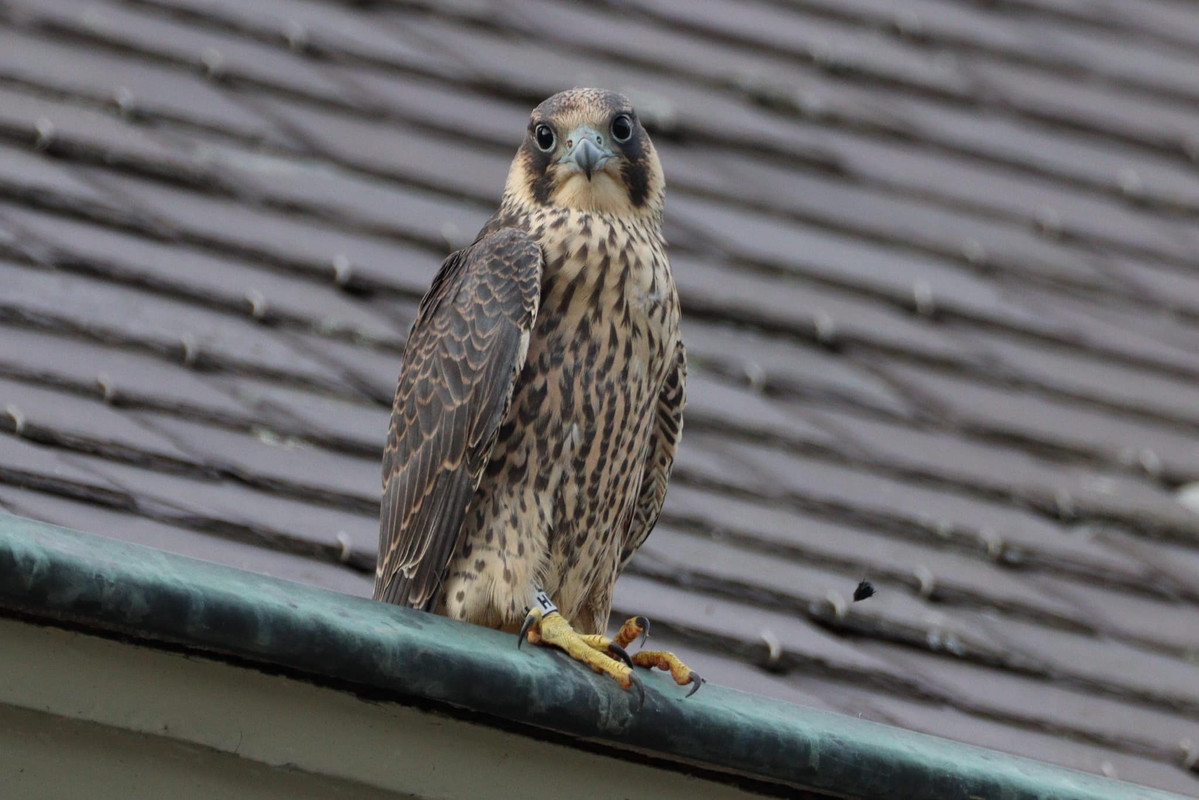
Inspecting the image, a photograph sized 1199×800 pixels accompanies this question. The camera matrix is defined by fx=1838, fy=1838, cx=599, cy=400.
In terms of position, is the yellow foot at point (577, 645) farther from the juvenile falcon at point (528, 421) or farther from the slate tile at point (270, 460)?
the slate tile at point (270, 460)

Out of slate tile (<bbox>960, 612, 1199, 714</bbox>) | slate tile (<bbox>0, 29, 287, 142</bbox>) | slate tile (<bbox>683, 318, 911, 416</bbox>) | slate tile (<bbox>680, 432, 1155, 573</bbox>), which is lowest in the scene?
slate tile (<bbox>960, 612, 1199, 714</bbox>)

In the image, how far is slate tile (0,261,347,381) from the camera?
2980 mm

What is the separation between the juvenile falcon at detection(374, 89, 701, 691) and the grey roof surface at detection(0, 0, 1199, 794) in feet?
0.56

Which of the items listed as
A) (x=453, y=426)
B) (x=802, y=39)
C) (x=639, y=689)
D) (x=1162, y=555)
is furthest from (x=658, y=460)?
(x=802, y=39)

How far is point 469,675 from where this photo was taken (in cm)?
199

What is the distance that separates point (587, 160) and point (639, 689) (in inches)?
42.4

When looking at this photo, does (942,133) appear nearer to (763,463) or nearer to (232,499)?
(763,463)

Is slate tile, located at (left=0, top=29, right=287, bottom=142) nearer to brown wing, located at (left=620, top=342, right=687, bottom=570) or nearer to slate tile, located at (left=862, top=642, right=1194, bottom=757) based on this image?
brown wing, located at (left=620, top=342, right=687, bottom=570)

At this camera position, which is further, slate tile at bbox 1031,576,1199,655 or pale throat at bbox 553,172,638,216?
slate tile at bbox 1031,576,1199,655

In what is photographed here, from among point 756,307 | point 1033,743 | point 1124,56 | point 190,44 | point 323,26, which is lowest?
point 1033,743

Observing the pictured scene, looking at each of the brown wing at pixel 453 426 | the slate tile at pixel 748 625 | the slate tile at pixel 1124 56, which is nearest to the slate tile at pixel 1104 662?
the slate tile at pixel 748 625

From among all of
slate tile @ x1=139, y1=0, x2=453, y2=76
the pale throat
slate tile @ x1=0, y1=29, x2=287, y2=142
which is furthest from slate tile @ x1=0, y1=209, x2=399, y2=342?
slate tile @ x1=139, y1=0, x2=453, y2=76

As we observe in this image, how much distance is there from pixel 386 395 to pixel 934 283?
133 cm

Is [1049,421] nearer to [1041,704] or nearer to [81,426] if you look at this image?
[1041,704]
